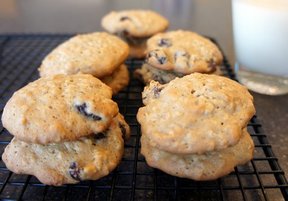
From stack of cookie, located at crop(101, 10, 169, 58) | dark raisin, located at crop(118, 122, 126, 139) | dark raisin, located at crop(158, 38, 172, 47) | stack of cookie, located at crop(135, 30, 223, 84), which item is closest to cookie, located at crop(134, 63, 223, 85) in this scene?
stack of cookie, located at crop(135, 30, 223, 84)

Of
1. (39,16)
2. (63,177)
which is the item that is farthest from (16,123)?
(39,16)

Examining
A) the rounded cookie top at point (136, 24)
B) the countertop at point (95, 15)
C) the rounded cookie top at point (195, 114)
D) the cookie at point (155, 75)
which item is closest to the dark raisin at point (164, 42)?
the cookie at point (155, 75)

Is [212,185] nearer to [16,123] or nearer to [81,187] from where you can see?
[81,187]

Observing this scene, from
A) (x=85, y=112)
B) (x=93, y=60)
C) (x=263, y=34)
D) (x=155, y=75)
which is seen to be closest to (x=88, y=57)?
(x=93, y=60)

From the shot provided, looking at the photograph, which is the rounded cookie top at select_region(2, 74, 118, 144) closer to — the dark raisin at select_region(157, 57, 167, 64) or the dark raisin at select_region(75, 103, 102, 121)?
the dark raisin at select_region(75, 103, 102, 121)

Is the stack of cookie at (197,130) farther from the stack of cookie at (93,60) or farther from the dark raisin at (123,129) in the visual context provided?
the stack of cookie at (93,60)
